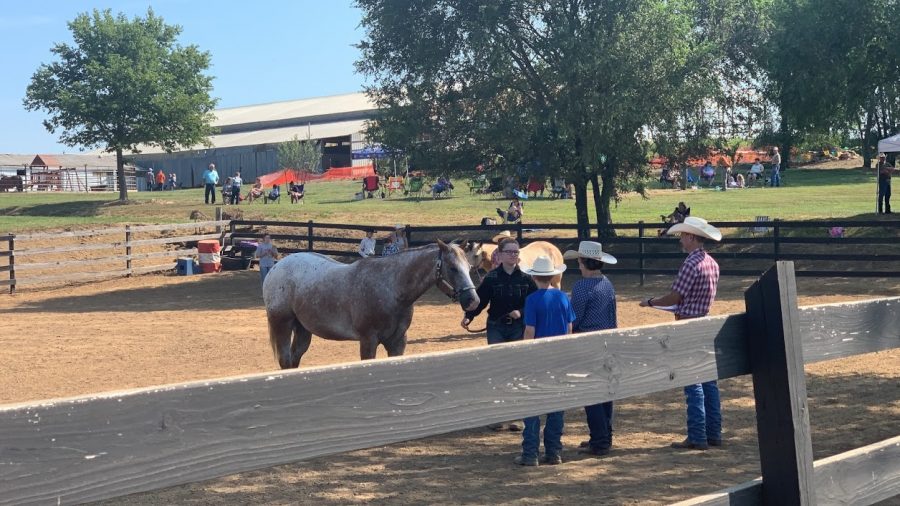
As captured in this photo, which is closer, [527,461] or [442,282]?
[527,461]

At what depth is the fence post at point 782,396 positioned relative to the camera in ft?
9.18

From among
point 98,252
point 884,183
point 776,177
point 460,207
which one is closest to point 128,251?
point 98,252

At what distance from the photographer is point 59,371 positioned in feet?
43.1

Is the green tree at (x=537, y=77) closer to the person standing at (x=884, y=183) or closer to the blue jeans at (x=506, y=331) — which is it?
the person standing at (x=884, y=183)

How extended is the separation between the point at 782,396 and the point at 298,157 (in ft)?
180

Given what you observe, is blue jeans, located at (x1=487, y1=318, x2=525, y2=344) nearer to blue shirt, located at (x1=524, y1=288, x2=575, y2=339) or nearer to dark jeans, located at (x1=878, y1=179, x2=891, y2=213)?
blue shirt, located at (x1=524, y1=288, x2=575, y2=339)

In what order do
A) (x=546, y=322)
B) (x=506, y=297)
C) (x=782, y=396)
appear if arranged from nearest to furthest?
(x=782, y=396) → (x=546, y=322) → (x=506, y=297)

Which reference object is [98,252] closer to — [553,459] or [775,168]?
[553,459]

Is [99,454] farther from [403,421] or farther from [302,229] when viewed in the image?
[302,229]

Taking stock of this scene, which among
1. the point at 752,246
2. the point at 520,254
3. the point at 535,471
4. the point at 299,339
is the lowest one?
the point at 535,471

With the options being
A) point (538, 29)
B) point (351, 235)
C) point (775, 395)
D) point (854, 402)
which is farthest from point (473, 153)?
point (775, 395)

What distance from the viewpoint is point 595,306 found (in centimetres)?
801

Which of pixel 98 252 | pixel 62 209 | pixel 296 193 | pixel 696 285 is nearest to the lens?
pixel 696 285

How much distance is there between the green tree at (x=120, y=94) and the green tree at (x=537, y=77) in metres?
19.9
